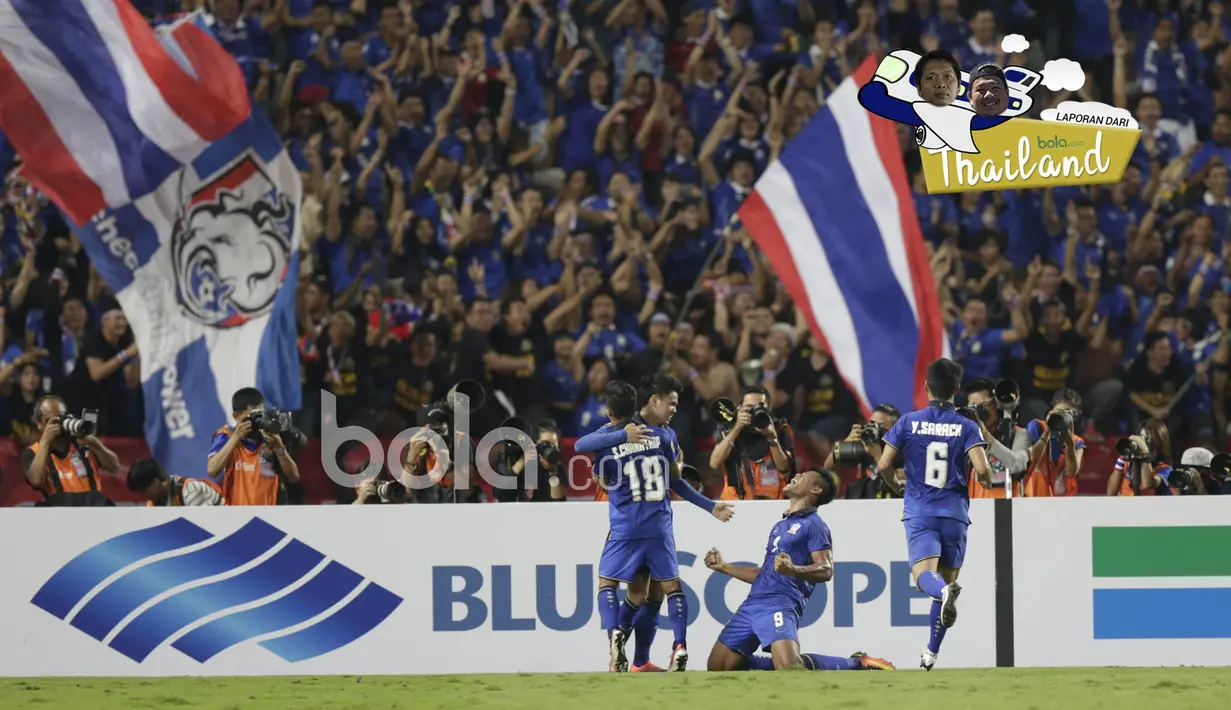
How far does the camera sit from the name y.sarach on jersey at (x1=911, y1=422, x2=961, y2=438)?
33.8ft

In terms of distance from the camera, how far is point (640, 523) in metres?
10.6

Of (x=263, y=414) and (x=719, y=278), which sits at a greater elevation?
(x=719, y=278)

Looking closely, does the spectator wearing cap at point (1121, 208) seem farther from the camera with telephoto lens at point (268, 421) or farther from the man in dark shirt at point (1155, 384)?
the camera with telephoto lens at point (268, 421)

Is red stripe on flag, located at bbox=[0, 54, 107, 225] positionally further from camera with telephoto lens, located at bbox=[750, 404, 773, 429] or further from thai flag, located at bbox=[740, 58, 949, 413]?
camera with telephoto lens, located at bbox=[750, 404, 773, 429]

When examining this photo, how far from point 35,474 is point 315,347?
3.01m

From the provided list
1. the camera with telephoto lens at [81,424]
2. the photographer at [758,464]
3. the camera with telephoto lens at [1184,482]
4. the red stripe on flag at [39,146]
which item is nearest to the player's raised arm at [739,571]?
the photographer at [758,464]

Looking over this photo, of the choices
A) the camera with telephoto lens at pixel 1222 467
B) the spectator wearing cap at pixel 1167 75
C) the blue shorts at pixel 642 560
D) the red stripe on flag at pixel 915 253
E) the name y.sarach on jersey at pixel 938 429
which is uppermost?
the spectator wearing cap at pixel 1167 75

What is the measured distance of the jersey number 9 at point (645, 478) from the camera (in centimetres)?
1052

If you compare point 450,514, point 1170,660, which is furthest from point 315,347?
point 1170,660

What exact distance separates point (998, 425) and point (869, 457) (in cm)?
103

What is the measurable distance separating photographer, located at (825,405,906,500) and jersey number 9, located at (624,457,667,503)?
1.40 m

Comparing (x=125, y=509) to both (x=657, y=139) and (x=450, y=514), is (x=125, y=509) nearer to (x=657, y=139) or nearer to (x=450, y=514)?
(x=450, y=514)

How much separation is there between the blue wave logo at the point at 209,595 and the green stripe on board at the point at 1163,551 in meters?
4.50

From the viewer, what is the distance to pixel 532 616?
11148 millimetres
